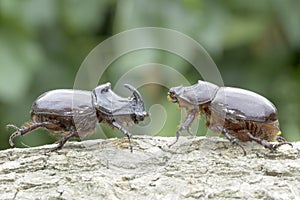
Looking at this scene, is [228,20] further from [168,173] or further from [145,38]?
[168,173]

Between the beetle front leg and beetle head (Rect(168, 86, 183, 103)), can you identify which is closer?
the beetle front leg

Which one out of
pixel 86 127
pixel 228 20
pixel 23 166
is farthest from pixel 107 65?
pixel 23 166

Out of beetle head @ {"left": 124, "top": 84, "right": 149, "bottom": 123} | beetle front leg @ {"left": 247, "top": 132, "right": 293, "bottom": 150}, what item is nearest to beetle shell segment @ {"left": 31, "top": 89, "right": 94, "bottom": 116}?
beetle head @ {"left": 124, "top": 84, "right": 149, "bottom": 123}

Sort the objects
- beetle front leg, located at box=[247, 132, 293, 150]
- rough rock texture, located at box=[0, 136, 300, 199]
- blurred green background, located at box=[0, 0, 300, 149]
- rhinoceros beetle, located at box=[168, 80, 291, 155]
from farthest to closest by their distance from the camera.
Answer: blurred green background, located at box=[0, 0, 300, 149] < rhinoceros beetle, located at box=[168, 80, 291, 155] < beetle front leg, located at box=[247, 132, 293, 150] < rough rock texture, located at box=[0, 136, 300, 199]

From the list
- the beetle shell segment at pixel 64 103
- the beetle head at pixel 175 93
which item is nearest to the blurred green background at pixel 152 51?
the beetle head at pixel 175 93

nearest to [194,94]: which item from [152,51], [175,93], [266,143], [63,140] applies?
[175,93]

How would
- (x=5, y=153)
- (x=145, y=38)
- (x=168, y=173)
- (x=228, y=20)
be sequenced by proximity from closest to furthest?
(x=168, y=173), (x=5, y=153), (x=145, y=38), (x=228, y=20)

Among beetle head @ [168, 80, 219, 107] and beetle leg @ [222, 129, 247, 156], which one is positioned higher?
beetle head @ [168, 80, 219, 107]

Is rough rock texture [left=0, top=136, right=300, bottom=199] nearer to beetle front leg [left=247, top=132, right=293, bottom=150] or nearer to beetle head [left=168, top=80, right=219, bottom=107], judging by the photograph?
beetle front leg [left=247, top=132, right=293, bottom=150]
